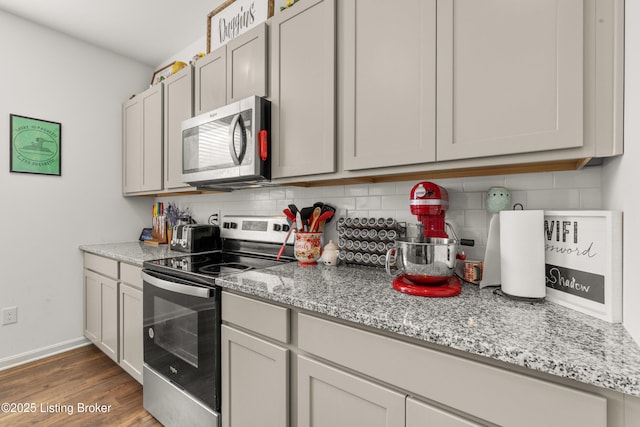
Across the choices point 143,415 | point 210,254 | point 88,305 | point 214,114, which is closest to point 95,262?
point 88,305

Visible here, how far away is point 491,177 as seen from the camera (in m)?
1.26

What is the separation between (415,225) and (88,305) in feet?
9.15

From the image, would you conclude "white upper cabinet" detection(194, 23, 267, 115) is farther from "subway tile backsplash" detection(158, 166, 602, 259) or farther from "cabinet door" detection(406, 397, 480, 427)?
"cabinet door" detection(406, 397, 480, 427)

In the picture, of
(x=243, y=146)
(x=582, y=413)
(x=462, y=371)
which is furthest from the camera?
(x=243, y=146)

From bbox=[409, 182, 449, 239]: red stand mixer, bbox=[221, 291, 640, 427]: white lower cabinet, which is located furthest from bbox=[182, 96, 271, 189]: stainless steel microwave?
bbox=[409, 182, 449, 239]: red stand mixer

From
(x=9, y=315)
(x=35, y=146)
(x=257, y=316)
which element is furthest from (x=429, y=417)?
(x=35, y=146)

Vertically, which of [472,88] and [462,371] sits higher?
[472,88]

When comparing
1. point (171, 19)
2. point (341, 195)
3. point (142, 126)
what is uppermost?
point (171, 19)

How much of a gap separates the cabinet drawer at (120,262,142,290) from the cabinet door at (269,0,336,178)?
3.71 feet

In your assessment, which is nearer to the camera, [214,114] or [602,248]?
[602,248]

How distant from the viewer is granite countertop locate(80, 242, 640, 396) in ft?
1.93

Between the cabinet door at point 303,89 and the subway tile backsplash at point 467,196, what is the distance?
1.12 ft

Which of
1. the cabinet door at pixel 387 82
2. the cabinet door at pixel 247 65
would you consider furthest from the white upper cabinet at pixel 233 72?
the cabinet door at pixel 387 82

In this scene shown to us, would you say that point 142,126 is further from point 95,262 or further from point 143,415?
point 143,415
